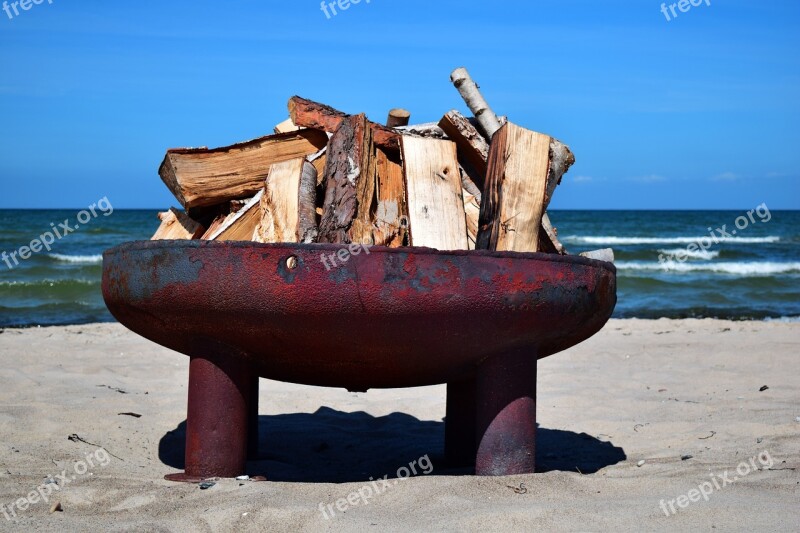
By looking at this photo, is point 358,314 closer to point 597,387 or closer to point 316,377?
point 316,377

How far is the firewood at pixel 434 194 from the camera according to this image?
3436 millimetres

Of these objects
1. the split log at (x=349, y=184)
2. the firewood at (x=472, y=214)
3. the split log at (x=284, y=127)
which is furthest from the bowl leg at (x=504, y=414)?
the split log at (x=284, y=127)

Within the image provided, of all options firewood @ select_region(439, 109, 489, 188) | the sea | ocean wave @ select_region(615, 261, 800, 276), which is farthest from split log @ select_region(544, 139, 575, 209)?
ocean wave @ select_region(615, 261, 800, 276)

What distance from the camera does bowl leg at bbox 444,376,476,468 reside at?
12.9 ft

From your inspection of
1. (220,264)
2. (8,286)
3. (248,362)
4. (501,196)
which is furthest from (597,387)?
(8,286)

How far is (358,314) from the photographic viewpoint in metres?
2.87

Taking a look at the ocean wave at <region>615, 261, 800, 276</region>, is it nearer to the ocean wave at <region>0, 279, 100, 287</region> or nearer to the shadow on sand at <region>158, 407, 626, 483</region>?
the ocean wave at <region>0, 279, 100, 287</region>

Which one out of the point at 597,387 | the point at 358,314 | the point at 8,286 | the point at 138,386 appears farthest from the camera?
the point at 8,286

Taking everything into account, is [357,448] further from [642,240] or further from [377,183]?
[642,240]

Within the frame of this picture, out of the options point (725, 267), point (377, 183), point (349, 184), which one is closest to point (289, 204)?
point (349, 184)

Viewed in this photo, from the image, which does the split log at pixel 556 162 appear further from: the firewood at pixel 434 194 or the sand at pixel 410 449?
the sand at pixel 410 449

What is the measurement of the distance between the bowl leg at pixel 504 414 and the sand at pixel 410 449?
9 centimetres

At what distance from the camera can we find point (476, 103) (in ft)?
13.2

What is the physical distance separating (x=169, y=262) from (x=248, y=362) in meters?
0.51
